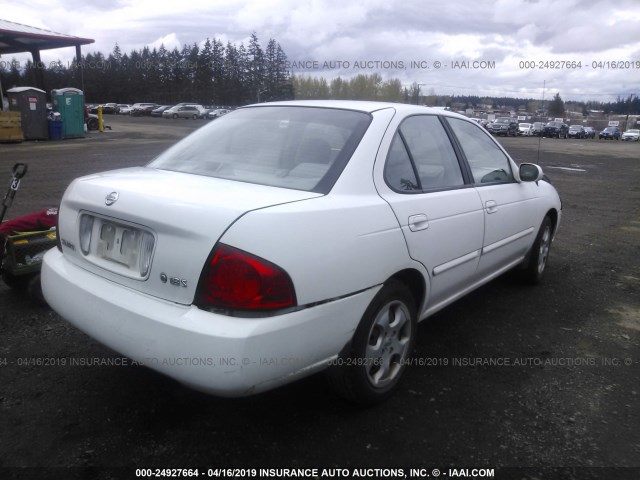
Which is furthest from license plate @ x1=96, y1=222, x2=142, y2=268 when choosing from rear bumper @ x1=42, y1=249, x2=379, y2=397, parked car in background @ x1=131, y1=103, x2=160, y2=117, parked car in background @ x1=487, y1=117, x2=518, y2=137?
parked car in background @ x1=131, y1=103, x2=160, y2=117

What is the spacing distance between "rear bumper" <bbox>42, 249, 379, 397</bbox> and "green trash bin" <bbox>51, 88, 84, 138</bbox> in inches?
845

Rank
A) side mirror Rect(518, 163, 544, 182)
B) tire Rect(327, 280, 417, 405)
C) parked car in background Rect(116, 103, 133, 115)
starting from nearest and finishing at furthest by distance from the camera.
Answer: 1. tire Rect(327, 280, 417, 405)
2. side mirror Rect(518, 163, 544, 182)
3. parked car in background Rect(116, 103, 133, 115)

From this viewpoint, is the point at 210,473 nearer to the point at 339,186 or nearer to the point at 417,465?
the point at 417,465

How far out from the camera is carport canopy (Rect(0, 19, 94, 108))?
20.9m

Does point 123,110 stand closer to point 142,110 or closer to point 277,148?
point 142,110

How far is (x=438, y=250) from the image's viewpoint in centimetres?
303

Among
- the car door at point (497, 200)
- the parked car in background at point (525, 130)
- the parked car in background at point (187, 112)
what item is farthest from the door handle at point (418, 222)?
the parked car in background at point (525, 130)

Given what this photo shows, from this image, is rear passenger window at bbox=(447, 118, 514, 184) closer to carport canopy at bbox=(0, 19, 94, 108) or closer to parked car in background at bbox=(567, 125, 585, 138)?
carport canopy at bbox=(0, 19, 94, 108)

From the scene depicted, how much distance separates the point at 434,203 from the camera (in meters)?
3.04

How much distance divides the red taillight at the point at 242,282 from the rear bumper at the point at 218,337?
0.06m

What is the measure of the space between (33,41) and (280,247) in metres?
25.4

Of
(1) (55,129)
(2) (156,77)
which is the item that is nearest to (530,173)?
(1) (55,129)

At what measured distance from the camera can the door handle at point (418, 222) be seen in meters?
2.80

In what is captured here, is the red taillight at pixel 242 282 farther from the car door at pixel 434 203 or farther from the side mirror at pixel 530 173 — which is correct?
the side mirror at pixel 530 173
